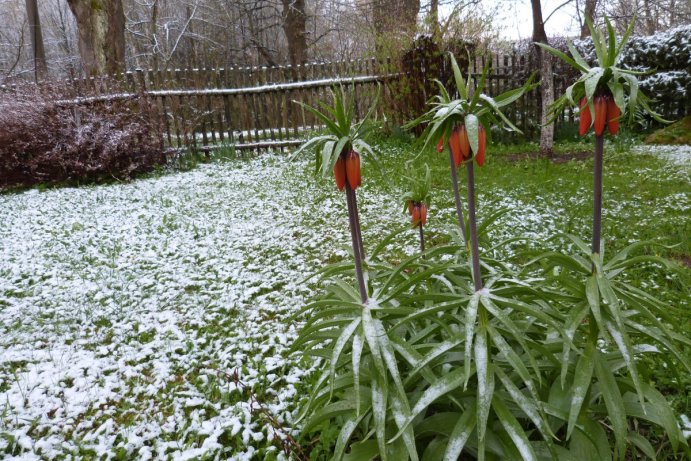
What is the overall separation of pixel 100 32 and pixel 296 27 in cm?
743

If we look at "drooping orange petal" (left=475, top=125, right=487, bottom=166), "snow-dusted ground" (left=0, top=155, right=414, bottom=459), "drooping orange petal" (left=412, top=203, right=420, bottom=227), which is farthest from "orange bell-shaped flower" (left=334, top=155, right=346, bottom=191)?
"snow-dusted ground" (left=0, top=155, right=414, bottom=459)

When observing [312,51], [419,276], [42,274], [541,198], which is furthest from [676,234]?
[312,51]

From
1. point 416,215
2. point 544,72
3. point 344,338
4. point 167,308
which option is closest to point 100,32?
point 544,72

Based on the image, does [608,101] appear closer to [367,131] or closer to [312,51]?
[367,131]

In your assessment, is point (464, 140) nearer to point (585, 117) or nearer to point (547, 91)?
point (585, 117)

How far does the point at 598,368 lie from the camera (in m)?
1.44

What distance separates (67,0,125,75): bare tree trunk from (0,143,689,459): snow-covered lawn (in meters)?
6.71

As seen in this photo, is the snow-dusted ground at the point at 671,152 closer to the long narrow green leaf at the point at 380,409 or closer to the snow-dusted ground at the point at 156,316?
the snow-dusted ground at the point at 156,316

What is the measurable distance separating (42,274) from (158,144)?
580 cm

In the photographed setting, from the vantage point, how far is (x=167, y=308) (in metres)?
3.81

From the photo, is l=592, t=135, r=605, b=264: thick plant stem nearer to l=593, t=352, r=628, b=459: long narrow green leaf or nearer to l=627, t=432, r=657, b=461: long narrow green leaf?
l=593, t=352, r=628, b=459: long narrow green leaf

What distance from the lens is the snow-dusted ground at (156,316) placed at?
2.42 metres

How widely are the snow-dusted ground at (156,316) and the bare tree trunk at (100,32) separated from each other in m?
7.01

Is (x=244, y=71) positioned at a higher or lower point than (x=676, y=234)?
higher
